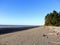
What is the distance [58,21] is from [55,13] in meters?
8.44

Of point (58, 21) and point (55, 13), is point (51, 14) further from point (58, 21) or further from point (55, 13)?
point (58, 21)

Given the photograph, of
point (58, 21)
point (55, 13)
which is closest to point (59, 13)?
point (55, 13)

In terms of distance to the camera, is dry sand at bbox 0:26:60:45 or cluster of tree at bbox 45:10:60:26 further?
cluster of tree at bbox 45:10:60:26

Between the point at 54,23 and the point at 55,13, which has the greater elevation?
the point at 55,13

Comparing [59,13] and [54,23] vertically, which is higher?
[59,13]

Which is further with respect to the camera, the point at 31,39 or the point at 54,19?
the point at 54,19

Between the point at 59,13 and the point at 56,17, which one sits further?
the point at 59,13

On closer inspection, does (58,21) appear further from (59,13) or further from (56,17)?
(59,13)

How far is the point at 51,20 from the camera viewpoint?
96.4m

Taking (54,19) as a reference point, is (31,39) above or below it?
below

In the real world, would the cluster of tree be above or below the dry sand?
above

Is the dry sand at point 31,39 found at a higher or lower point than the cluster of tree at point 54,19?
lower

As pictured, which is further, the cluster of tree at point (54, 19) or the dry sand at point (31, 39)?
the cluster of tree at point (54, 19)

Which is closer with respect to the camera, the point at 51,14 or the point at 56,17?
the point at 56,17
